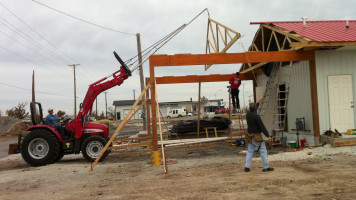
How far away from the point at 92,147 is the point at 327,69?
27.5 feet

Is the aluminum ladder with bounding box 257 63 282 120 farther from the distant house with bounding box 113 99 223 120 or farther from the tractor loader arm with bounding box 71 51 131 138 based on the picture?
the distant house with bounding box 113 99 223 120

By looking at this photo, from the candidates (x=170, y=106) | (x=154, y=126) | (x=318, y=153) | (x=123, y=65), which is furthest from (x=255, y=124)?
(x=170, y=106)

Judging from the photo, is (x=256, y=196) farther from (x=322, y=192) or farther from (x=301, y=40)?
(x=301, y=40)

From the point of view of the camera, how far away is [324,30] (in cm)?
1159

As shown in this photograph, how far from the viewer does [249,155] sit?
7297mm

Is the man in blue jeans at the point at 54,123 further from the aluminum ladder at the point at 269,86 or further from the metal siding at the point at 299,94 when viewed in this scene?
the metal siding at the point at 299,94

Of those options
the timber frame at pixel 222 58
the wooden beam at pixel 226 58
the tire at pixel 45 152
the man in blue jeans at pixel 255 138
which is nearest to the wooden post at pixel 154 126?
the timber frame at pixel 222 58

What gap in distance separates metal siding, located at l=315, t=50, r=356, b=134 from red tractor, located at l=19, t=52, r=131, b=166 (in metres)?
6.50

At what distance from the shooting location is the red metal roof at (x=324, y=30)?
10.1 m

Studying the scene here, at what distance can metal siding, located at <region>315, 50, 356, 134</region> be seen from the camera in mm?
10352

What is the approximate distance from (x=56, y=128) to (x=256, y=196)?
7.76 m

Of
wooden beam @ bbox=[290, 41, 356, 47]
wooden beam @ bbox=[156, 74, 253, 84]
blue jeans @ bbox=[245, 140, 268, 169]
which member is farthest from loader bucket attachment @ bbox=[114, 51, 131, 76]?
wooden beam @ bbox=[290, 41, 356, 47]

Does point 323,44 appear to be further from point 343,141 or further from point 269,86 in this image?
point 269,86

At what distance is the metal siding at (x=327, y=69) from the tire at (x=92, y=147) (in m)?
7.36
